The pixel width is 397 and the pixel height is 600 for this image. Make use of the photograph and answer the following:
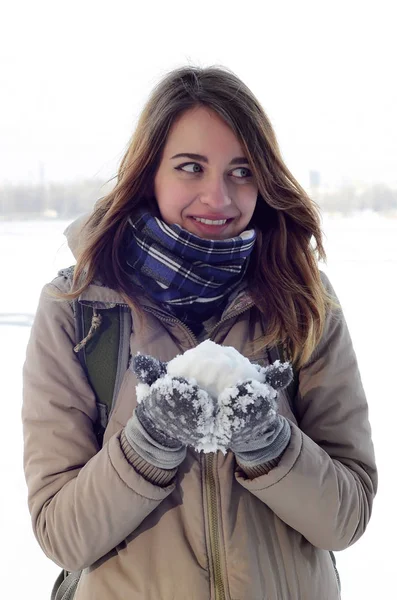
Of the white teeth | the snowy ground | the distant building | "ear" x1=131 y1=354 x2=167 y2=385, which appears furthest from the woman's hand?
the distant building

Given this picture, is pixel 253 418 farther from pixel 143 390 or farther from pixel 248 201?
pixel 248 201

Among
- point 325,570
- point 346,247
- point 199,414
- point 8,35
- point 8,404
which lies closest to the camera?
point 199,414

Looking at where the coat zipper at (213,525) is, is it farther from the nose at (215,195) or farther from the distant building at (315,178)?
the distant building at (315,178)

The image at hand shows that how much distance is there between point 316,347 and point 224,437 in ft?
1.14

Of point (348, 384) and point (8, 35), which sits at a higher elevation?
point (8, 35)

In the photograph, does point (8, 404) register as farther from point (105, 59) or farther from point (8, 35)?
point (8, 35)

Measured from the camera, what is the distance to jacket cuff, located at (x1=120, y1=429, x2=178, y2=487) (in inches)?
35.8

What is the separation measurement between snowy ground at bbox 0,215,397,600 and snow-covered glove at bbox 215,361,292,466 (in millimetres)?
615

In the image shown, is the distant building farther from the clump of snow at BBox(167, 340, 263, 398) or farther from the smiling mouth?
the clump of snow at BBox(167, 340, 263, 398)

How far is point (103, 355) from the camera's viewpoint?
1.03 metres

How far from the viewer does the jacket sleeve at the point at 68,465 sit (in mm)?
920

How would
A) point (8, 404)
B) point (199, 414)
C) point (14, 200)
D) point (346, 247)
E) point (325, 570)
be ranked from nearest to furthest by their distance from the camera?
point (199, 414)
point (325, 570)
point (8, 404)
point (14, 200)
point (346, 247)

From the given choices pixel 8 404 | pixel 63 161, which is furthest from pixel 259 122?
pixel 63 161

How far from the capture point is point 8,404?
3062 millimetres
